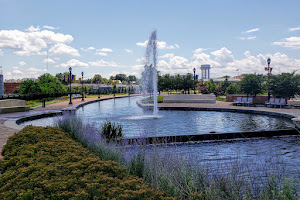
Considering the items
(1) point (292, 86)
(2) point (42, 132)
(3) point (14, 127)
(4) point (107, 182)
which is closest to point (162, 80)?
(1) point (292, 86)

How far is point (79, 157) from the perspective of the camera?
219 inches

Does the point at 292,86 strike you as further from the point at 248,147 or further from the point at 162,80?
the point at 162,80

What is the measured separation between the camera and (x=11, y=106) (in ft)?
70.7

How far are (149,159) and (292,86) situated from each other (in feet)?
86.5

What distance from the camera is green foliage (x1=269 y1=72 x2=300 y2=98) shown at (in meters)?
27.4

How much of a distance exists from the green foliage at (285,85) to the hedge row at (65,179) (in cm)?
2605

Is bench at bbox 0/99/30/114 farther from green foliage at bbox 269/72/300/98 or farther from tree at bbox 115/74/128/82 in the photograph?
tree at bbox 115/74/128/82

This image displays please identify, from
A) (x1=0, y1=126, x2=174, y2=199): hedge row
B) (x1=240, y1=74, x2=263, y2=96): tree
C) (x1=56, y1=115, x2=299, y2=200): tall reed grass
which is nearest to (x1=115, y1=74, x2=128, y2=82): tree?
(x1=240, y1=74, x2=263, y2=96): tree

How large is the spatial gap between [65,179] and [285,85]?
90.7 feet

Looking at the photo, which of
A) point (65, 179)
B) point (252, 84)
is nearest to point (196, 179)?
point (65, 179)

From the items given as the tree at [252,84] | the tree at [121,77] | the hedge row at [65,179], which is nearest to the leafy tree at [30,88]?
the tree at [252,84]

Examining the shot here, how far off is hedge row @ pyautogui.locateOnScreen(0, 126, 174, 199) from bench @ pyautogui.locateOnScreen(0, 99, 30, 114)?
627 inches

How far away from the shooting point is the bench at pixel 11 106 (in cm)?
2058

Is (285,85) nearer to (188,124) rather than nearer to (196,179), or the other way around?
(188,124)
